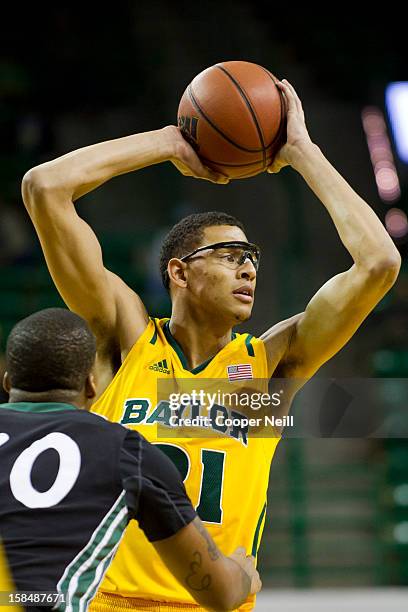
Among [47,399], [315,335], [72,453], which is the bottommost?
[72,453]

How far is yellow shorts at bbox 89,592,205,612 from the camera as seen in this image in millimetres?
3445

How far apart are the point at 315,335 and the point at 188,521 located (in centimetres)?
138

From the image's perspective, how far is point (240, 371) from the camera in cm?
378

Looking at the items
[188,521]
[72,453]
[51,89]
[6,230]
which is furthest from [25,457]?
[51,89]

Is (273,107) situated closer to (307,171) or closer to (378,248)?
(307,171)

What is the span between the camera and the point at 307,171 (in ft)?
12.3

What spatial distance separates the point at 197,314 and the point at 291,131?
845mm

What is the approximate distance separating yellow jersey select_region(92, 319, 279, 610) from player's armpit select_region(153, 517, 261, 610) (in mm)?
804

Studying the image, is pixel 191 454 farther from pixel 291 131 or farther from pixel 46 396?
pixel 291 131

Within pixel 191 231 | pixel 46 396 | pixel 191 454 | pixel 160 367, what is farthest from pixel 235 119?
pixel 46 396

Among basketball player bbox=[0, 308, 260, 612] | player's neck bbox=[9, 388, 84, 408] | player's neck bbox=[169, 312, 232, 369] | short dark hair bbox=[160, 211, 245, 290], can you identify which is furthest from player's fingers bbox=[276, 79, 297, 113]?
player's neck bbox=[9, 388, 84, 408]

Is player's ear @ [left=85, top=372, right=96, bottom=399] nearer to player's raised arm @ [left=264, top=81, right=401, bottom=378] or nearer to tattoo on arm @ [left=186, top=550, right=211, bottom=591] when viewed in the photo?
tattoo on arm @ [left=186, top=550, right=211, bottom=591]

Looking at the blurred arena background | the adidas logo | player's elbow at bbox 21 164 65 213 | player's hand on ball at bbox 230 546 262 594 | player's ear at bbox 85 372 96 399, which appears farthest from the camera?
the blurred arena background

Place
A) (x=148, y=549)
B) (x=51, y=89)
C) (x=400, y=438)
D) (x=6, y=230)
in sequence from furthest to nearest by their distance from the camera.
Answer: (x=51, y=89) < (x=6, y=230) < (x=400, y=438) < (x=148, y=549)
